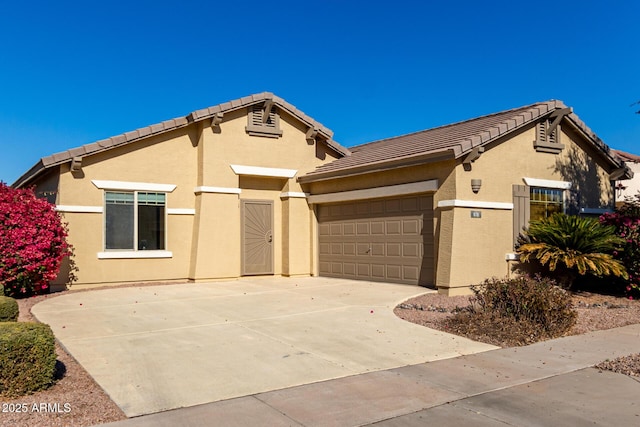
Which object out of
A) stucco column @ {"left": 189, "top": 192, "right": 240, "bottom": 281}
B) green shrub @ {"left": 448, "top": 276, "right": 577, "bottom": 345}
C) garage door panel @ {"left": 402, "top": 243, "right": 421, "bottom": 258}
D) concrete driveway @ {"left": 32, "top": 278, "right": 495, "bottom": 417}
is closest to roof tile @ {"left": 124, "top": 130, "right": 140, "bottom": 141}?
stucco column @ {"left": 189, "top": 192, "right": 240, "bottom": 281}

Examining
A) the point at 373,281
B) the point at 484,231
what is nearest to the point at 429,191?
the point at 484,231

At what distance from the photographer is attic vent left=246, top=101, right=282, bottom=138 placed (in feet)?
52.6

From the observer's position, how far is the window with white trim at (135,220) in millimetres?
14539

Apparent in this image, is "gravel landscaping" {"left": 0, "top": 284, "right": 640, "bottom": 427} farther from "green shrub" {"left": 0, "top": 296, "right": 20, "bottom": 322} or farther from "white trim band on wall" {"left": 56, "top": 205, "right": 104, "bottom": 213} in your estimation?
"white trim band on wall" {"left": 56, "top": 205, "right": 104, "bottom": 213}

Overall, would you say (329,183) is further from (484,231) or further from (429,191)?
(484,231)

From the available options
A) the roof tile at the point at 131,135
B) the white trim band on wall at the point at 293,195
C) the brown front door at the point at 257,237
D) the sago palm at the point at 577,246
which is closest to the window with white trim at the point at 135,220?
the roof tile at the point at 131,135

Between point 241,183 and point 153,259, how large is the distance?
3265 mm

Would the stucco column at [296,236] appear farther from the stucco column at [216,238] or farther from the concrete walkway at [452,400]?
the concrete walkway at [452,400]

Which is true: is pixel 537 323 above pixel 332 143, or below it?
below

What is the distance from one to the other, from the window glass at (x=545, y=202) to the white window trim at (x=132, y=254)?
965cm

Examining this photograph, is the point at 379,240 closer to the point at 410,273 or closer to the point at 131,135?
the point at 410,273

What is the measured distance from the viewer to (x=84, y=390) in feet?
19.1

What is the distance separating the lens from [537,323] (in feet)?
29.0

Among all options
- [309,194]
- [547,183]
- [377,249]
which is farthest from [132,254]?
[547,183]
